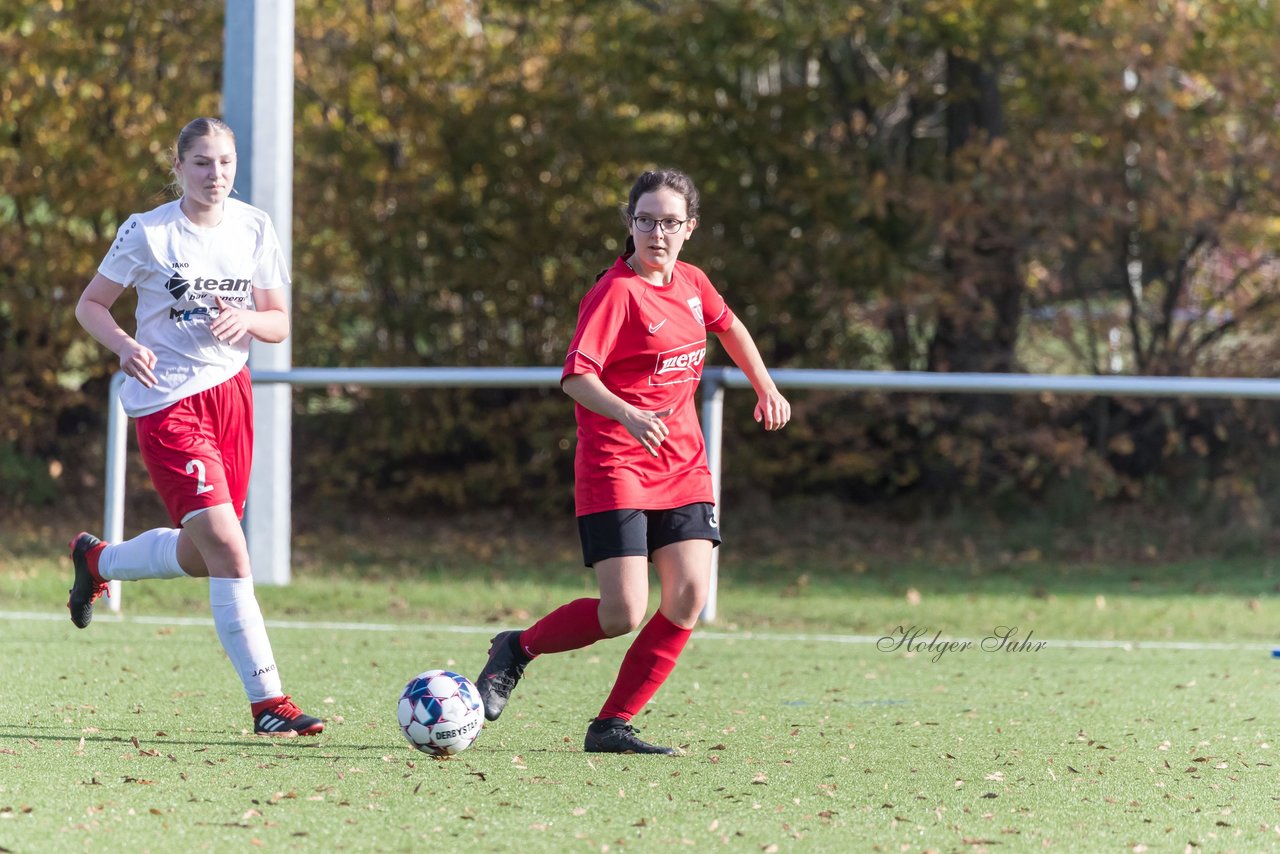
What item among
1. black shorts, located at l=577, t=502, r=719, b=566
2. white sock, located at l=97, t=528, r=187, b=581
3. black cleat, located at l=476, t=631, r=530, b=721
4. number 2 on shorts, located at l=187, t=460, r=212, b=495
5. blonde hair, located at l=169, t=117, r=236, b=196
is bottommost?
→ black cleat, located at l=476, t=631, r=530, b=721

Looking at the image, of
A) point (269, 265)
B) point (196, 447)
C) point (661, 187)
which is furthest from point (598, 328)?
point (196, 447)

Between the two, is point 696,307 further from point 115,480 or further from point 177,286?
point 115,480

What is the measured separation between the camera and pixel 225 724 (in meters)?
5.06

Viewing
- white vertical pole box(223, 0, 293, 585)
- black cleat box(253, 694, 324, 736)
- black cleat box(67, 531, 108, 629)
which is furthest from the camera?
white vertical pole box(223, 0, 293, 585)

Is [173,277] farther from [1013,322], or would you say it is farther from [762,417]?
[1013,322]

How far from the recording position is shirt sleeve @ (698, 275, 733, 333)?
4.95 m

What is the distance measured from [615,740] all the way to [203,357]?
1.63 m

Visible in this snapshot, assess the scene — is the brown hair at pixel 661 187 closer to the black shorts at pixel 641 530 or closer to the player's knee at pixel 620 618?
the black shorts at pixel 641 530

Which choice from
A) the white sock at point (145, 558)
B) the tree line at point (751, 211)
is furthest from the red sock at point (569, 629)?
the tree line at point (751, 211)

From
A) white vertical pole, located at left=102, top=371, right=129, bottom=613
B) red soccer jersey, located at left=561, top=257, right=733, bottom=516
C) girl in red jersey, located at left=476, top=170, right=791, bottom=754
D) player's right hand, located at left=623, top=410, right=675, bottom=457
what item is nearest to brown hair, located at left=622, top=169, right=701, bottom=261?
girl in red jersey, located at left=476, top=170, right=791, bottom=754

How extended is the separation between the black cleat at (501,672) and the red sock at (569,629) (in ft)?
0.25

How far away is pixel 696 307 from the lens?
15.9 ft

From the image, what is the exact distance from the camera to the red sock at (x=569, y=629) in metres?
4.82

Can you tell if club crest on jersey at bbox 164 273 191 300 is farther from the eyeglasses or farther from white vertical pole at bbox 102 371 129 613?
white vertical pole at bbox 102 371 129 613
